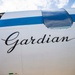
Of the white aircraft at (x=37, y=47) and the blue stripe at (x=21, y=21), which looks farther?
the blue stripe at (x=21, y=21)

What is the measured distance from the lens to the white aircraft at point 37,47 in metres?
5.19

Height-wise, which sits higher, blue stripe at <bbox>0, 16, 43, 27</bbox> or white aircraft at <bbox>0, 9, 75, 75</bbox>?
blue stripe at <bbox>0, 16, 43, 27</bbox>

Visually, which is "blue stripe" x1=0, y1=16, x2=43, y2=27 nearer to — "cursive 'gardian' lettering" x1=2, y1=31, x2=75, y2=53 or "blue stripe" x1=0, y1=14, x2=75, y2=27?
"blue stripe" x1=0, y1=14, x2=75, y2=27

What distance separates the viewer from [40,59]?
5250 millimetres

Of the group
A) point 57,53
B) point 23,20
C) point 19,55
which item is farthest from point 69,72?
point 23,20

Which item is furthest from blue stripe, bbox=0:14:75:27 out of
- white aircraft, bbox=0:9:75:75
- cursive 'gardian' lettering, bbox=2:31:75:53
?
cursive 'gardian' lettering, bbox=2:31:75:53

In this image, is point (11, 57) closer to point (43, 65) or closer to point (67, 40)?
point (43, 65)

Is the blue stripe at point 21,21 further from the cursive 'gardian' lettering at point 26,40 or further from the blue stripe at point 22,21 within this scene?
the cursive 'gardian' lettering at point 26,40

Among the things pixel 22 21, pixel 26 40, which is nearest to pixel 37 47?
pixel 26 40

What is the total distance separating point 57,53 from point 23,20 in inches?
51.8

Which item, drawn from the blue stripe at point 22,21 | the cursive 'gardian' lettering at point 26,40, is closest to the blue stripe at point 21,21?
the blue stripe at point 22,21

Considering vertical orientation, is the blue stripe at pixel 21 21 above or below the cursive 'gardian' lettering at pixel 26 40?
above

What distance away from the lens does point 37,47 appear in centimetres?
519

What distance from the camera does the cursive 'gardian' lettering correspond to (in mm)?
5168
